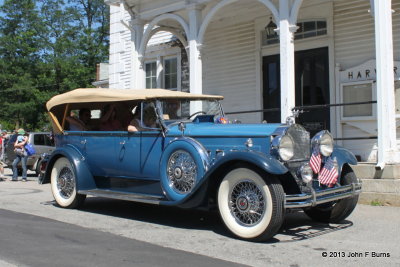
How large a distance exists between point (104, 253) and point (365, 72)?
782 cm

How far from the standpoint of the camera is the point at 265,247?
17.0 ft

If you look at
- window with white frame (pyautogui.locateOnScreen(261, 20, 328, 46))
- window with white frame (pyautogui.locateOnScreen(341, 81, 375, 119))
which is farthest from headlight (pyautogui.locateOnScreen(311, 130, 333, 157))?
window with white frame (pyautogui.locateOnScreen(261, 20, 328, 46))

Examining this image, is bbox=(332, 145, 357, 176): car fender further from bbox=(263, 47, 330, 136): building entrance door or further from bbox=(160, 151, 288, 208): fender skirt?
bbox=(263, 47, 330, 136): building entrance door

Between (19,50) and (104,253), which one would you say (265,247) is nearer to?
(104,253)

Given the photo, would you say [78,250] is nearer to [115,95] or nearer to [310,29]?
[115,95]

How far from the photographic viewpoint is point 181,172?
6.19 m

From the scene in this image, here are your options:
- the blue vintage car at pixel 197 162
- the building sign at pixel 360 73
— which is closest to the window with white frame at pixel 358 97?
the building sign at pixel 360 73

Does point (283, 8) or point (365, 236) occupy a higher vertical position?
point (283, 8)

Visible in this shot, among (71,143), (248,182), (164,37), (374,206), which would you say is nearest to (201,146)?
(248,182)

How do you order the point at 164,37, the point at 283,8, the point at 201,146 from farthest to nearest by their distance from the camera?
the point at 164,37 < the point at 283,8 < the point at 201,146

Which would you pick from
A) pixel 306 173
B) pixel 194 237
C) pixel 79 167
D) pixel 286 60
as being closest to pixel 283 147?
pixel 306 173

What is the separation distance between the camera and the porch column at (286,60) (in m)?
9.37

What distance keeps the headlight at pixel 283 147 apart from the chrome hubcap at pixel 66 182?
372cm

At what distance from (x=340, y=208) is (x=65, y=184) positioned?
14.6 ft
